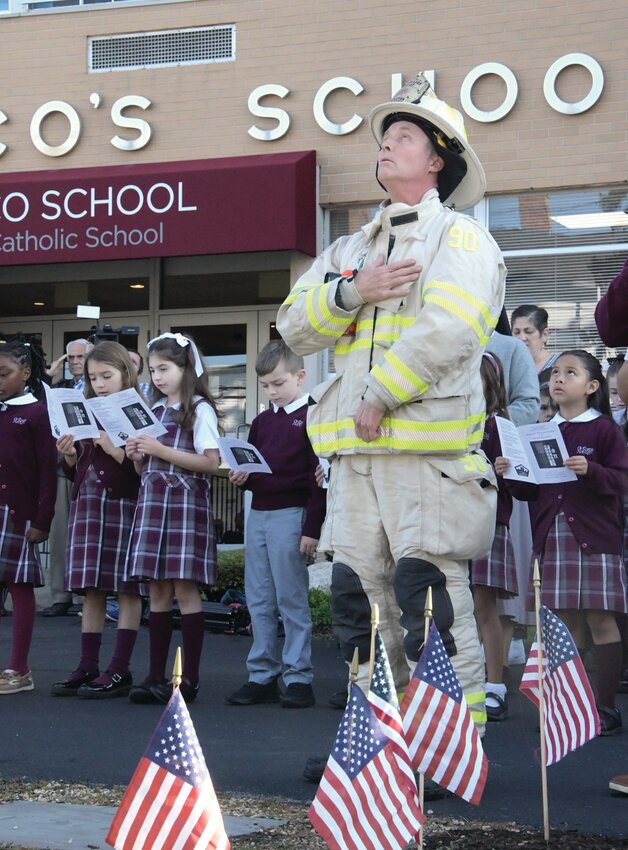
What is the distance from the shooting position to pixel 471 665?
4.41 metres

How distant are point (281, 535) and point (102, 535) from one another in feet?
3.31

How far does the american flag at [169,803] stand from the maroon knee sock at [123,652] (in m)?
4.09

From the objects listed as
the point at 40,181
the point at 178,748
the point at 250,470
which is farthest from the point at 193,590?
the point at 40,181

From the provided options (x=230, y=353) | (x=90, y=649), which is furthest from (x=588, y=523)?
(x=230, y=353)

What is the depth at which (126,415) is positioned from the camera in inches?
264

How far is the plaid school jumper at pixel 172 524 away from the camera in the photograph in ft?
22.3

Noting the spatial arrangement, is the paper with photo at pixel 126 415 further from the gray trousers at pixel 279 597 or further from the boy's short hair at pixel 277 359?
the gray trousers at pixel 279 597

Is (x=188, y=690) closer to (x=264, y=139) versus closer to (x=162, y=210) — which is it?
(x=162, y=210)

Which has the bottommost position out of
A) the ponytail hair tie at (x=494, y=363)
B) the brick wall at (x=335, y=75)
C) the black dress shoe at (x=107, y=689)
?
the black dress shoe at (x=107, y=689)

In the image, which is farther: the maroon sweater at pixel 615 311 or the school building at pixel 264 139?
the school building at pixel 264 139

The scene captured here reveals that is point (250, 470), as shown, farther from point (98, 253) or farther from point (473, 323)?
point (98, 253)

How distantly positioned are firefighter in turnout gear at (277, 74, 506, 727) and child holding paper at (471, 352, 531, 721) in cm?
200

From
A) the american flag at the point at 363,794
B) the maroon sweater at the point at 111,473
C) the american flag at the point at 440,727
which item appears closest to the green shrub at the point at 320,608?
the maroon sweater at the point at 111,473

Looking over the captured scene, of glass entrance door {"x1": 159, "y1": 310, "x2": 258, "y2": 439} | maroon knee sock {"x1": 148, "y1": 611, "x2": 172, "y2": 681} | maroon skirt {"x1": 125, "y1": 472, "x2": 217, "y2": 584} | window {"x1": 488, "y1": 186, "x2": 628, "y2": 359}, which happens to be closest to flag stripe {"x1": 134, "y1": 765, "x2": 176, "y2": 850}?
maroon skirt {"x1": 125, "y1": 472, "x2": 217, "y2": 584}
